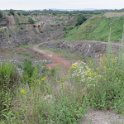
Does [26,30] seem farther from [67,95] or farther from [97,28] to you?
[67,95]

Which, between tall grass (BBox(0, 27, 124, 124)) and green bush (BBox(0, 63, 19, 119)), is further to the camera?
green bush (BBox(0, 63, 19, 119))

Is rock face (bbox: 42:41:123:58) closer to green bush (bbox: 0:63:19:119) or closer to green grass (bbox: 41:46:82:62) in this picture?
green grass (bbox: 41:46:82:62)

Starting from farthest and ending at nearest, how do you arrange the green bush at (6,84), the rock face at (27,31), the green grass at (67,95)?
the rock face at (27,31) → the green bush at (6,84) → the green grass at (67,95)

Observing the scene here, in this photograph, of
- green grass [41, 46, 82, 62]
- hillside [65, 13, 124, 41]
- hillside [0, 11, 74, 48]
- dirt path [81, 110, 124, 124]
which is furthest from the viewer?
hillside [0, 11, 74, 48]

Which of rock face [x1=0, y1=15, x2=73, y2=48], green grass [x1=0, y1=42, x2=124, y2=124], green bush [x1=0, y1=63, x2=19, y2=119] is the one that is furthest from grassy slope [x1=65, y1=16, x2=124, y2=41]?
green grass [x1=0, y1=42, x2=124, y2=124]

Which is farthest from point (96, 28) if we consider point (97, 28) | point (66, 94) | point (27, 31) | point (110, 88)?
point (66, 94)

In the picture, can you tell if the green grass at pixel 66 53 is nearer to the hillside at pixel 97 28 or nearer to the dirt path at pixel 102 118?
the hillside at pixel 97 28

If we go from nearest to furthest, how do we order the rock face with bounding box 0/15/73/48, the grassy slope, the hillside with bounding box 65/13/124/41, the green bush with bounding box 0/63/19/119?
the green bush with bounding box 0/63/19/119, the grassy slope, the hillside with bounding box 65/13/124/41, the rock face with bounding box 0/15/73/48

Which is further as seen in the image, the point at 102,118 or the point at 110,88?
the point at 110,88

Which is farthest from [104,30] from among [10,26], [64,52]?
[10,26]

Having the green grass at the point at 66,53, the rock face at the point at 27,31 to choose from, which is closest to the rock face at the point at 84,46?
the green grass at the point at 66,53

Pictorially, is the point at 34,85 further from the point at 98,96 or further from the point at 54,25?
the point at 54,25

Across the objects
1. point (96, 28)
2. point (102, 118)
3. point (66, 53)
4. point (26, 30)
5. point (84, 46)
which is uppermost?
point (102, 118)

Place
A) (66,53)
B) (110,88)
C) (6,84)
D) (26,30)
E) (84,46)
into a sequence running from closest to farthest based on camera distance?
(110,88) → (6,84) → (84,46) → (66,53) → (26,30)
